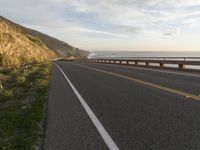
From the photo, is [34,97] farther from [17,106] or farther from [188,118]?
[188,118]

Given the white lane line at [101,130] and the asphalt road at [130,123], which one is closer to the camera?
the white lane line at [101,130]

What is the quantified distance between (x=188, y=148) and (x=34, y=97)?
873 cm

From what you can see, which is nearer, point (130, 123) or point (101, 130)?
point (101, 130)

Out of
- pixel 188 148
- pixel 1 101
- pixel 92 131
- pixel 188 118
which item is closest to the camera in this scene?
pixel 188 148

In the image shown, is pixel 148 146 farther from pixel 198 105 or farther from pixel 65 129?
pixel 198 105

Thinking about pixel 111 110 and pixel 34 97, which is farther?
pixel 34 97

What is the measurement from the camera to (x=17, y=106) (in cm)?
1089

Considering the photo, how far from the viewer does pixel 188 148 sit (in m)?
5.54

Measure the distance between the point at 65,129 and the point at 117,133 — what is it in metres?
1.32

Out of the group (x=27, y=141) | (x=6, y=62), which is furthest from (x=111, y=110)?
(x=6, y=62)

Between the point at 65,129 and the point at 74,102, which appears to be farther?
the point at 74,102

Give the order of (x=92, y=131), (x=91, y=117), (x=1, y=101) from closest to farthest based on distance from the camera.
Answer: (x=92, y=131), (x=91, y=117), (x=1, y=101)

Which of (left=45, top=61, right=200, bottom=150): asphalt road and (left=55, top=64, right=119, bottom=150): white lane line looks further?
(left=45, top=61, right=200, bottom=150): asphalt road

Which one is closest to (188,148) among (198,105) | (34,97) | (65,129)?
(65,129)
